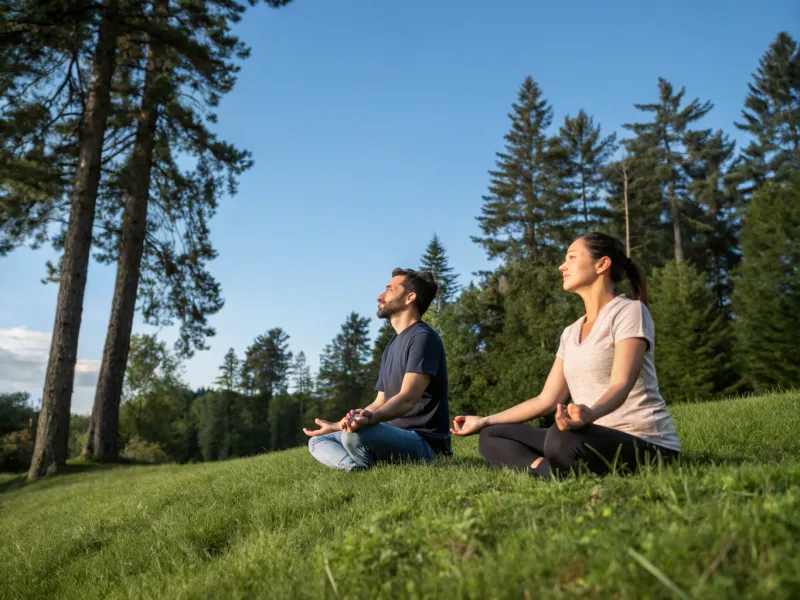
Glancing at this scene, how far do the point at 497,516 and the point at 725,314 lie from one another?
1776 inches

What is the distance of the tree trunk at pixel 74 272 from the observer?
1488 centimetres

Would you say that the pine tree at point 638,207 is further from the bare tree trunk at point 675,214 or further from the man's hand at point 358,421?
the man's hand at point 358,421

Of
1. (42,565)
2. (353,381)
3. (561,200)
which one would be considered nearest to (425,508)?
(42,565)

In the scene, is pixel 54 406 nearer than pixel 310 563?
No

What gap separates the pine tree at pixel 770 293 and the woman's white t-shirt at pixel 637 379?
2780 centimetres

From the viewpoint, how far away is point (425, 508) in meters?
3.19

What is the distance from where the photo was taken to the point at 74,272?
596 inches

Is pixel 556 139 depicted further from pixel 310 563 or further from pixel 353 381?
pixel 310 563

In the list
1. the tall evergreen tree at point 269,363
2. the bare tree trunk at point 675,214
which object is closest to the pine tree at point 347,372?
the tall evergreen tree at point 269,363

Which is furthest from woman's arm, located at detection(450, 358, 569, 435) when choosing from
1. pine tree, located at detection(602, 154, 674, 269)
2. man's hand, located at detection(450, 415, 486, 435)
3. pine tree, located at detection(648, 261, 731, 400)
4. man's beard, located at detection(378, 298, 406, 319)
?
pine tree, located at detection(602, 154, 674, 269)

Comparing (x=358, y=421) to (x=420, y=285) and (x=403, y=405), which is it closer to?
(x=403, y=405)

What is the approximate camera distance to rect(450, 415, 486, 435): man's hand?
4250 millimetres

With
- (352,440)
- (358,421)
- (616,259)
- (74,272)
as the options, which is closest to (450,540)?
(616,259)

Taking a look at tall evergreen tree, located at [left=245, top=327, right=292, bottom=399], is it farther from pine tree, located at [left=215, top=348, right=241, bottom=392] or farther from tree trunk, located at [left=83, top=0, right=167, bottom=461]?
tree trunk, located at [left=83, top=0, right=167, bottom=461]
